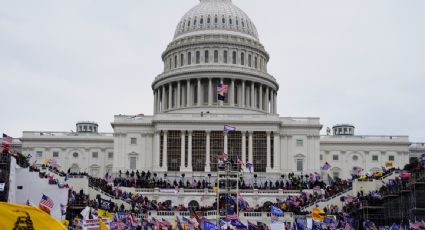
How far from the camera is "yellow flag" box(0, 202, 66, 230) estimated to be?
1283cm

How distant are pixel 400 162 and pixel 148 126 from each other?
46.8 meters

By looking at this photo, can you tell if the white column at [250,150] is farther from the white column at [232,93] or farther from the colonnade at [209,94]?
the white column at [232,93]

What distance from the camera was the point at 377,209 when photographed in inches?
2655

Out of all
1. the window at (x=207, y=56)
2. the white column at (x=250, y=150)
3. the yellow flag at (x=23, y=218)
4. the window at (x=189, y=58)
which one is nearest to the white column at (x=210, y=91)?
the window at (x=207, y=56)

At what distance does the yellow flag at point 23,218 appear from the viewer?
505 inches

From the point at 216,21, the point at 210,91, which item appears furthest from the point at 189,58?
the point at 210,91

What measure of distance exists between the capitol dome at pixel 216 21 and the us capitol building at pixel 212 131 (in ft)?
0.63

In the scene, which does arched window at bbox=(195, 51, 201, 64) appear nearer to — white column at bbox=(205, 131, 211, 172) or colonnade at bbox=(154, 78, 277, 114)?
colonnade at bbox=(154, 78, 277, 114)

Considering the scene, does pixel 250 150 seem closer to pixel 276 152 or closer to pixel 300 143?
pixel 276 152

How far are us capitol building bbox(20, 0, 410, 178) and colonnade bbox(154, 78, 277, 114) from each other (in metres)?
0.18

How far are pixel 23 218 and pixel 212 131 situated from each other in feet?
330

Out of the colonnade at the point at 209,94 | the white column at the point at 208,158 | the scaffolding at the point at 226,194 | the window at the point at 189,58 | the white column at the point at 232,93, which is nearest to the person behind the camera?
the scaffolding at the point at 226,194

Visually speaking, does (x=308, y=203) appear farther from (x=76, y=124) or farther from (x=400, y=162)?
(x=76, y=124)

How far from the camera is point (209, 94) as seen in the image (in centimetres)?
12875
